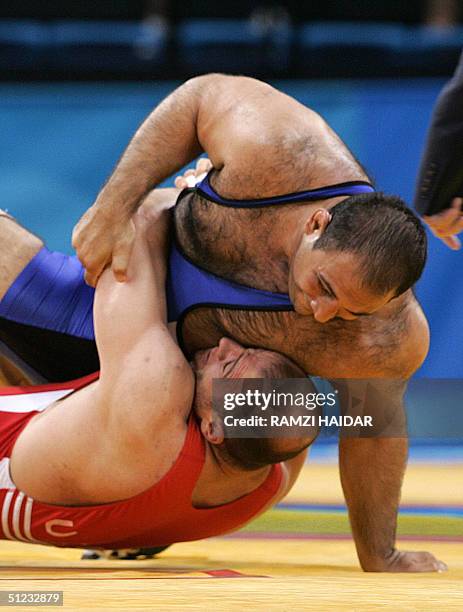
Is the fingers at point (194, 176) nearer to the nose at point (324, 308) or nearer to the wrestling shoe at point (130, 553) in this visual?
the nose at point (324, 308)

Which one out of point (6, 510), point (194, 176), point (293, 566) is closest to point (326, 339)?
point (293, 566)

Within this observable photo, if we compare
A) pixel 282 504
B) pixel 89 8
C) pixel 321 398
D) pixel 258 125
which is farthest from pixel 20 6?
pixel 321 398

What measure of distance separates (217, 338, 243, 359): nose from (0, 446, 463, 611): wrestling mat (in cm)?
47

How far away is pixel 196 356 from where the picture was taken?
2.49m

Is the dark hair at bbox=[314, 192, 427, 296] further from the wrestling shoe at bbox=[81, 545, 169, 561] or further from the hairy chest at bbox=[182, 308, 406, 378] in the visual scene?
the wrestling shoe at bbox=[81, 545, 169, 561]

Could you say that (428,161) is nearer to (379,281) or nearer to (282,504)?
(379,281)

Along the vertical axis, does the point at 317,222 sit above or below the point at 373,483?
above

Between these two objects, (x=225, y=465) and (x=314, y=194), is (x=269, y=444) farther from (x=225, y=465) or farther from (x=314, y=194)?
(x=314, y=194)

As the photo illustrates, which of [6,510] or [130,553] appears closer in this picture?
[6,510]

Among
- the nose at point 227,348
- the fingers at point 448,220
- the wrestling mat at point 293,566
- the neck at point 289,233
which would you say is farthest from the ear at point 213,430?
the fingers at point 448,220

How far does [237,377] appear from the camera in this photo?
2355mm

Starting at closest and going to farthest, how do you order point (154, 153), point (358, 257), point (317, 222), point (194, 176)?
point (358, 257) → point (317, 222) → point (154, 153) → point (194, 176)

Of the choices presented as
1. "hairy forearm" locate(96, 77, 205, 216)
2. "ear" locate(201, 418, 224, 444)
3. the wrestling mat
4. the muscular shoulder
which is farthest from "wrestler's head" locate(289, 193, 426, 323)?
the wrestling mat

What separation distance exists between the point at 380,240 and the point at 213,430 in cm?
54
